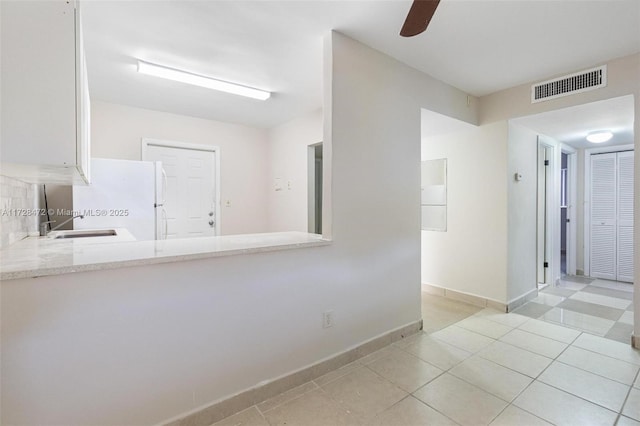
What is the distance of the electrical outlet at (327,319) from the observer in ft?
6.91

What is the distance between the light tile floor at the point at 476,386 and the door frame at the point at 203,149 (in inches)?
122

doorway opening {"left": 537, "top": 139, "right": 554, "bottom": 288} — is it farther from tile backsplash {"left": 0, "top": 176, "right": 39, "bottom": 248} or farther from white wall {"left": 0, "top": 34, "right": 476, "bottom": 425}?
tile backsplash {"left": 0, "top": 176, "right": 39, "bottom": 248}

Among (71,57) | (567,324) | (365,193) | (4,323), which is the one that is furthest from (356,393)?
(567,324)

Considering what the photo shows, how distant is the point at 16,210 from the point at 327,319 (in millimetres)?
2253

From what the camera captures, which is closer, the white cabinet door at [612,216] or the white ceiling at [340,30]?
the white ceiling at [340,30]

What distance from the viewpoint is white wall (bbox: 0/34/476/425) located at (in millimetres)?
1232

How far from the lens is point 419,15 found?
1.26 m

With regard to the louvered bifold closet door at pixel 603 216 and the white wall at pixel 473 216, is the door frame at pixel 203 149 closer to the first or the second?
the white wall at pixel 473 216

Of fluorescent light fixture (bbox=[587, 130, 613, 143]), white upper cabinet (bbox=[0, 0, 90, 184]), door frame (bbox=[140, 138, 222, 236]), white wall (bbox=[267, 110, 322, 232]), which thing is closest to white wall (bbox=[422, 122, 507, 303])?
fluorescent light fixture (bbox=[587, 130, 613, 143])

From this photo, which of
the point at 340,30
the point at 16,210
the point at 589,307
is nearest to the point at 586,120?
the point at 589,307

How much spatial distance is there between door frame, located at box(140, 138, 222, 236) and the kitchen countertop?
230 centimetres

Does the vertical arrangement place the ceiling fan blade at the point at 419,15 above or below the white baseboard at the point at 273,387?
above

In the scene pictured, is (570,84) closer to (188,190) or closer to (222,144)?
(222,144)

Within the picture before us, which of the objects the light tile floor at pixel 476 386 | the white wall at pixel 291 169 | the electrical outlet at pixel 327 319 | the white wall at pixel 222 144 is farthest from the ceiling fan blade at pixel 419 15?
the white wall at pixel 222 144
